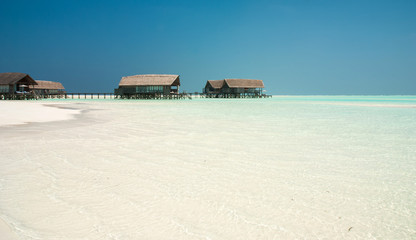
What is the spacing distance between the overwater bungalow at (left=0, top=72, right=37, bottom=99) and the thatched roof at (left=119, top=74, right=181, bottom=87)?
12.8 m

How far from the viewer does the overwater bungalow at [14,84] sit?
4016 centimetres

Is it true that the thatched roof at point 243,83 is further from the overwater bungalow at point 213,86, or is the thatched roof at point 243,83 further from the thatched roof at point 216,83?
the thatched roof at point 216,83

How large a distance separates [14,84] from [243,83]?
37.1m

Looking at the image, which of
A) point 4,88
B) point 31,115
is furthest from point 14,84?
point 31,115

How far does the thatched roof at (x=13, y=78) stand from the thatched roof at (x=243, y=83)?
32820mm

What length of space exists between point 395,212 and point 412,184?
126cm

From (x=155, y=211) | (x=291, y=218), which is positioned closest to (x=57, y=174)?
(x=155, y=211)

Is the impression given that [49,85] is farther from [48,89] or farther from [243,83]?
[243,83]

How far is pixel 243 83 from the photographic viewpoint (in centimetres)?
5878

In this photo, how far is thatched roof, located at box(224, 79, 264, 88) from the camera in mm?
58375

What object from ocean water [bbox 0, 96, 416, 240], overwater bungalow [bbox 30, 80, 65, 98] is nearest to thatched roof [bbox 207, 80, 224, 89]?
overwater bungalow [bbox 30, 80, 65, 98]

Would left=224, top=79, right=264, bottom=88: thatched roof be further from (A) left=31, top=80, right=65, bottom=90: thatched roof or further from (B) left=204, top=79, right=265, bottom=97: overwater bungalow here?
(A) left=31, top=80, right=65, bottom=90: thatched roof

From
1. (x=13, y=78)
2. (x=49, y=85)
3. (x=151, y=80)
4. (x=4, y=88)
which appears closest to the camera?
(x=13, y=78)

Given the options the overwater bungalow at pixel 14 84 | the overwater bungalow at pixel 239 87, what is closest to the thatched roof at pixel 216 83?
the overwater bungalow at pixel 239 87
